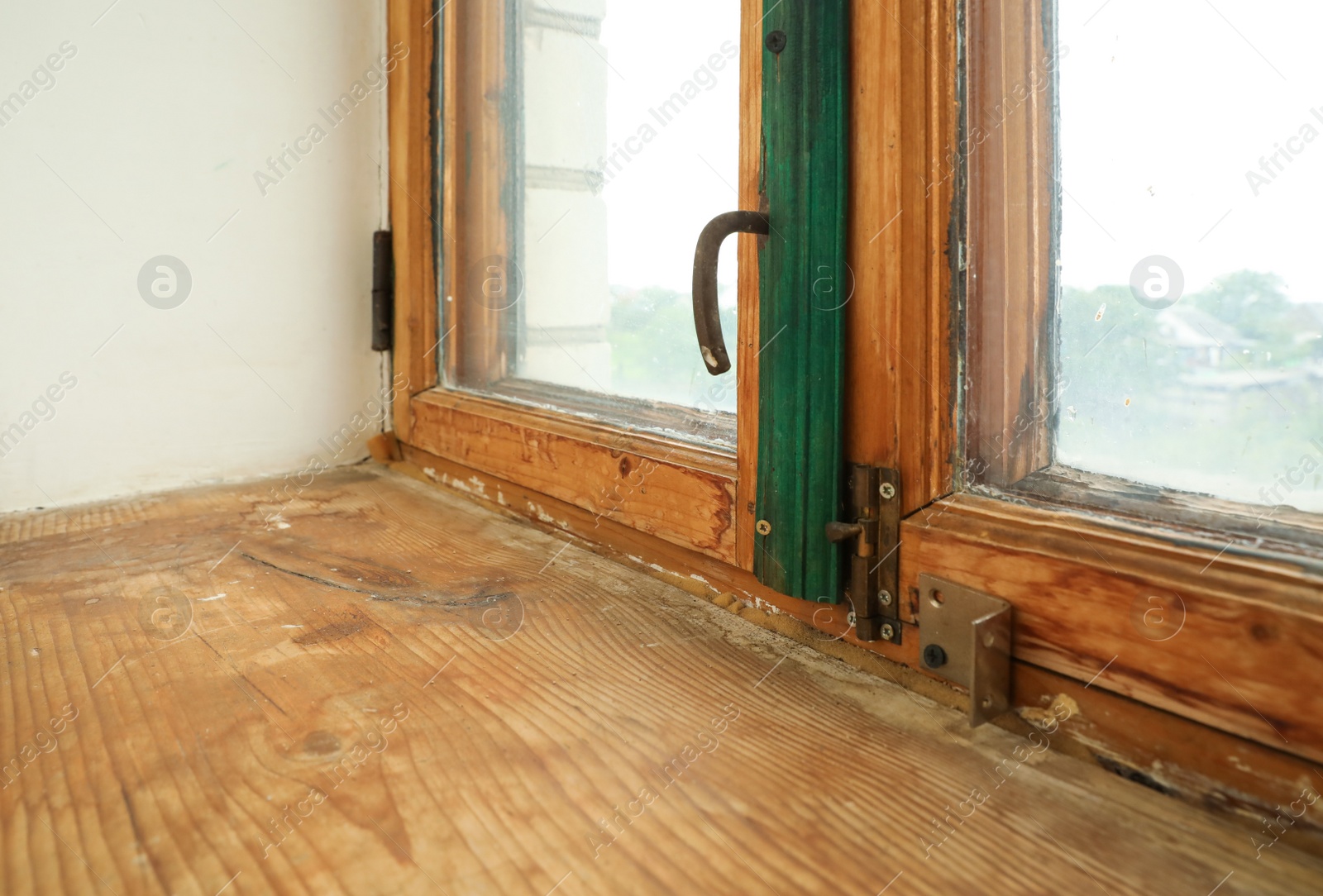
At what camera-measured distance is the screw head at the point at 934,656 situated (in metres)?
0.68

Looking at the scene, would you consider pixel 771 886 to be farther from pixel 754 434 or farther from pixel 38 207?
pixel 38 207

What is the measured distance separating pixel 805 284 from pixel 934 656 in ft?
1.10

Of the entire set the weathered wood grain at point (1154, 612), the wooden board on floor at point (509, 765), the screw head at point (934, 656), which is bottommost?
the wooden board on floor at point (509, 765)

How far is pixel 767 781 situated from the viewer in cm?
60

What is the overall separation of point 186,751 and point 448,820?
234 mm

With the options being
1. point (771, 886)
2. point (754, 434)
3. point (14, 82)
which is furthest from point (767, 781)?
point (14, 82)

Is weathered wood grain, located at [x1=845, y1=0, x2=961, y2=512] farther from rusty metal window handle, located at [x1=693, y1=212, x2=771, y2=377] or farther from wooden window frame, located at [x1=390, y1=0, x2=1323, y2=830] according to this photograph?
rusty metal window handle, located at [x1=693, y1=212, x2=771, y2=377]

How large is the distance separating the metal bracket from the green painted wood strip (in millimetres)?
93

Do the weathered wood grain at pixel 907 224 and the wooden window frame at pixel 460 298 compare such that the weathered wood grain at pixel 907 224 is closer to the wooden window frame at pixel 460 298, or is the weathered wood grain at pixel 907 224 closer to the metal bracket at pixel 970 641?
the metal bracket at pixel 970 641

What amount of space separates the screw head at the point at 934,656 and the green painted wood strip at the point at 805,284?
97mm

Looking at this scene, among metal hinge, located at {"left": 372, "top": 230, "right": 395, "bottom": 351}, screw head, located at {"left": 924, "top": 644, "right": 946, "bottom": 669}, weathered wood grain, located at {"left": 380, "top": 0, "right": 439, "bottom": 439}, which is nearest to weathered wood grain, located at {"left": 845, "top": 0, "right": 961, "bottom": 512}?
screw head, located at {"left": 924, "top": 644, "right": 946, "bottom": 669}

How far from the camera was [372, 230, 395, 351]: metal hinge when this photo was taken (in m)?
1.63

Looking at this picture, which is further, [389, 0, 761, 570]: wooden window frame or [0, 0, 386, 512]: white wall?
[0, 0, 386, 512]: white wall

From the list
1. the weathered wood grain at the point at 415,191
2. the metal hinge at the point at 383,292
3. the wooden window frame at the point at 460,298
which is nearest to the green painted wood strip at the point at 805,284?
the wooden window frame at the point at 460,298
